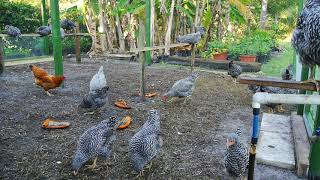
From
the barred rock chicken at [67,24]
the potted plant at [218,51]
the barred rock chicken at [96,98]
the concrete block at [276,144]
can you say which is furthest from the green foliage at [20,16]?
the concrete block at [276,144]

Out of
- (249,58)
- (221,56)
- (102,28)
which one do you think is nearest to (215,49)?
(221,56)

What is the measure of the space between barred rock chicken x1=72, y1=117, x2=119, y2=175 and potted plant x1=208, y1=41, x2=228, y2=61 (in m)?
8.76

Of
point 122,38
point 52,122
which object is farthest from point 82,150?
point 122,38

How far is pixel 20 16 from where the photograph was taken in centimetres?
1326

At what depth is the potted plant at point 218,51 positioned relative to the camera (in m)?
12.6

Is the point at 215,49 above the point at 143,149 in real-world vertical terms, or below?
above

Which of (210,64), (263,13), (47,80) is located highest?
(263,13)

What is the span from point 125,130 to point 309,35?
3457mm

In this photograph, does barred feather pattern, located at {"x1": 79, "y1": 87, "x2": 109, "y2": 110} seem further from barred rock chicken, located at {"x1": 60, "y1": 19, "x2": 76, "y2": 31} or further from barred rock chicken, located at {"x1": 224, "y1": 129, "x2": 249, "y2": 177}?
barred rock chicken, located at {"x1": 60, "y1": 19, "x2": 76, "y2": 31}

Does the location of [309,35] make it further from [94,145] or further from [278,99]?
[94,145]

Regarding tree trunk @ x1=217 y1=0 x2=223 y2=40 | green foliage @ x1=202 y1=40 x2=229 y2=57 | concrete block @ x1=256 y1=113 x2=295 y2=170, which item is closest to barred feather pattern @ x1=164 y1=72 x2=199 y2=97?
concrete block @ x1=256 y1=113 x2=295 y2=170

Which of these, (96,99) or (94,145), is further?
(96,99)

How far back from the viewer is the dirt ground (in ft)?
14.0

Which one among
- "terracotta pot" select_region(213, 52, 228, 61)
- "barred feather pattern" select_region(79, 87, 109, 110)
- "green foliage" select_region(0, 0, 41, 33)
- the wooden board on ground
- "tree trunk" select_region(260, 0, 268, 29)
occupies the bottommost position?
"barred feather pattern" select_region(79, 87, 109, 110)
